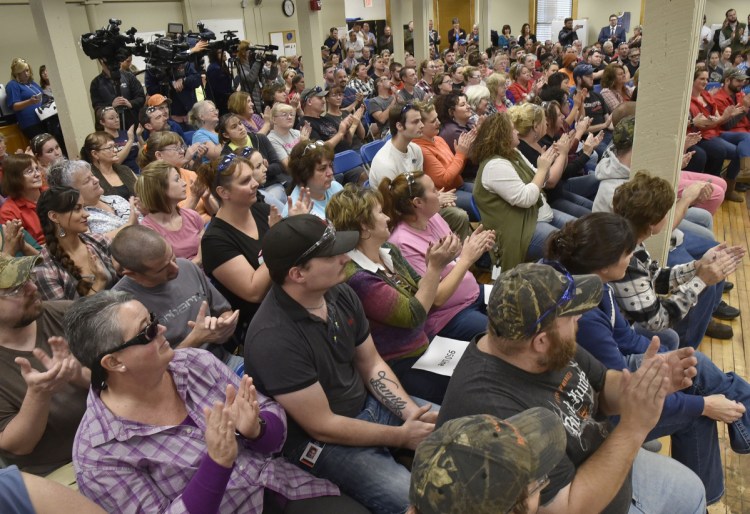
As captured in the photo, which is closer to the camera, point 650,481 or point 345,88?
point 650,481

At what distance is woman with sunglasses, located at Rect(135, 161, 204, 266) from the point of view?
2645 mm

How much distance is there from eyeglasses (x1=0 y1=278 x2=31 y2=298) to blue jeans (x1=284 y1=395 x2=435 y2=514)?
901 millimetres

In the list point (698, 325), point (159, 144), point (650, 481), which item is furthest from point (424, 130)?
point (650, 481)

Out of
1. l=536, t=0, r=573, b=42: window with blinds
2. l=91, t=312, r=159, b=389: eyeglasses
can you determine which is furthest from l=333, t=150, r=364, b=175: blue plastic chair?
l=536, t=0, r=573, b=42: window with blinds

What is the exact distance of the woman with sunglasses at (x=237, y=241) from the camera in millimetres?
2232

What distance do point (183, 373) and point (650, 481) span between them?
1356mm

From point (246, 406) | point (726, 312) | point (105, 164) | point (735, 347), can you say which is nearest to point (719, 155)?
point (726, 312)

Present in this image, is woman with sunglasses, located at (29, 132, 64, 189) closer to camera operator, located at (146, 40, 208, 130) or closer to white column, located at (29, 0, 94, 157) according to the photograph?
white column, located at (29, 0, 94, 157)

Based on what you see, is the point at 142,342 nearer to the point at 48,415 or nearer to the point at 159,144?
the point at 48,415

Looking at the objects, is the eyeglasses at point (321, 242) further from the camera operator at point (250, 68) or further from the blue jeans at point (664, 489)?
the camera operator at point (250, 68)

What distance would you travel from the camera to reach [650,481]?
63.6 inches

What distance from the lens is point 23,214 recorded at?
3080 millimetres

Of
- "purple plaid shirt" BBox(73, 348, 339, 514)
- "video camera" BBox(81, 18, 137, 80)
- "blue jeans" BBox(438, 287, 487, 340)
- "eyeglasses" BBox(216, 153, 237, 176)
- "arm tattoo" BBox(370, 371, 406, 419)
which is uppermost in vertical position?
"video camera" BBox(81, 18, 137, 80)

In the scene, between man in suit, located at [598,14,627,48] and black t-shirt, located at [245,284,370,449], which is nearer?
black t-shirt, located at [245,284,370,449]
